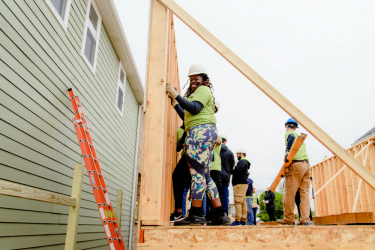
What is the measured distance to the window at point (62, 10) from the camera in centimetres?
437

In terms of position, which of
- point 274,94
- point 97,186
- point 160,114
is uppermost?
point 274,94

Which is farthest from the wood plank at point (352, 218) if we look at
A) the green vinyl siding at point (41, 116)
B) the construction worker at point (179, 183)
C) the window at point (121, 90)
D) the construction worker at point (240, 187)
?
the window at point (121, 90)

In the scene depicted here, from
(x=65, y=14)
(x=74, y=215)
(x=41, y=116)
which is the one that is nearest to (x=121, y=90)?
(x=65, y=14)

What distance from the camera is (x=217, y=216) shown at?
3.16 metres

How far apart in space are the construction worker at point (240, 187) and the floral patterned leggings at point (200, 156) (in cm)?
269

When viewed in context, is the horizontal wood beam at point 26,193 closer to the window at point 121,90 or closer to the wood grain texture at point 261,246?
the wood grain texture at point 261,246

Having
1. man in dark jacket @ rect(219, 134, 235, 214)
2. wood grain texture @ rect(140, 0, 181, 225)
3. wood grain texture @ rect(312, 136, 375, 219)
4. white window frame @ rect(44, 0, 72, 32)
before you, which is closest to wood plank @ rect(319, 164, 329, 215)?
wood grain texture @ rect(312, 136, 375, 219)

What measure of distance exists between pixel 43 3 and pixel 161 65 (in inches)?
90.7

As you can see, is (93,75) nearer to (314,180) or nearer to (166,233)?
(166,233)

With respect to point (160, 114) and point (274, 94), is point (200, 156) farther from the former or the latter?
point (274, 94)

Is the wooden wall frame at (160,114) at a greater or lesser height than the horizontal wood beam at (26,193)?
greater

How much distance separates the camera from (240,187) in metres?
5.59

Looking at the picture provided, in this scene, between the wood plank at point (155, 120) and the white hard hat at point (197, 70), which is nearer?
the wood plank at point (155, 120)

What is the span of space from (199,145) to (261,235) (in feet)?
3.41
